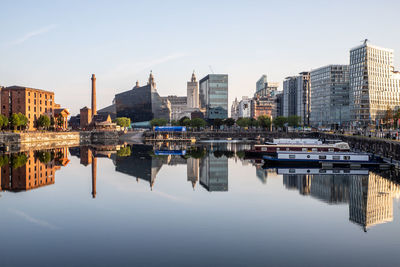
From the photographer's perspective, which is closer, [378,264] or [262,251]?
[378,264]

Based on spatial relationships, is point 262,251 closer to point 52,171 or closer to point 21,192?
point 21,192

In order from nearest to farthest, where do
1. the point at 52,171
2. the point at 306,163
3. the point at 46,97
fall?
the point at 52,171 < the point at 306,163 < the point at 46,97

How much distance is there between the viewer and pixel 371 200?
4334 centimetres

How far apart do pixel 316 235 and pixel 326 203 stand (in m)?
13.1

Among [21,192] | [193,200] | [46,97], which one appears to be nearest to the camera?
[193,200]

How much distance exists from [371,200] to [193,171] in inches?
1463

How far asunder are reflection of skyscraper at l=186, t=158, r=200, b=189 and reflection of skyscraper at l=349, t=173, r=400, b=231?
24010mm

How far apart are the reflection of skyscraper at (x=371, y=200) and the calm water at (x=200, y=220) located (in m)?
0.12

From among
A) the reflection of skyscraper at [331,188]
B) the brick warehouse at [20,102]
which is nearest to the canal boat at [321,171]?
the reflection of skyscraper at [331,188]

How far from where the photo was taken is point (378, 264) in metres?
24.4

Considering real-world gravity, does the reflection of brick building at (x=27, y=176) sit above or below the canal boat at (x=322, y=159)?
below

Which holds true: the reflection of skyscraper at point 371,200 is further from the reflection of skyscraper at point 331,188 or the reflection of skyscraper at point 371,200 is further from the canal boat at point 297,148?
the canal boat at point 297,148

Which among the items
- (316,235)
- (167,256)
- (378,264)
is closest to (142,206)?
(167,256)

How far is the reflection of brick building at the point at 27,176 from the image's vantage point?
54.5m
